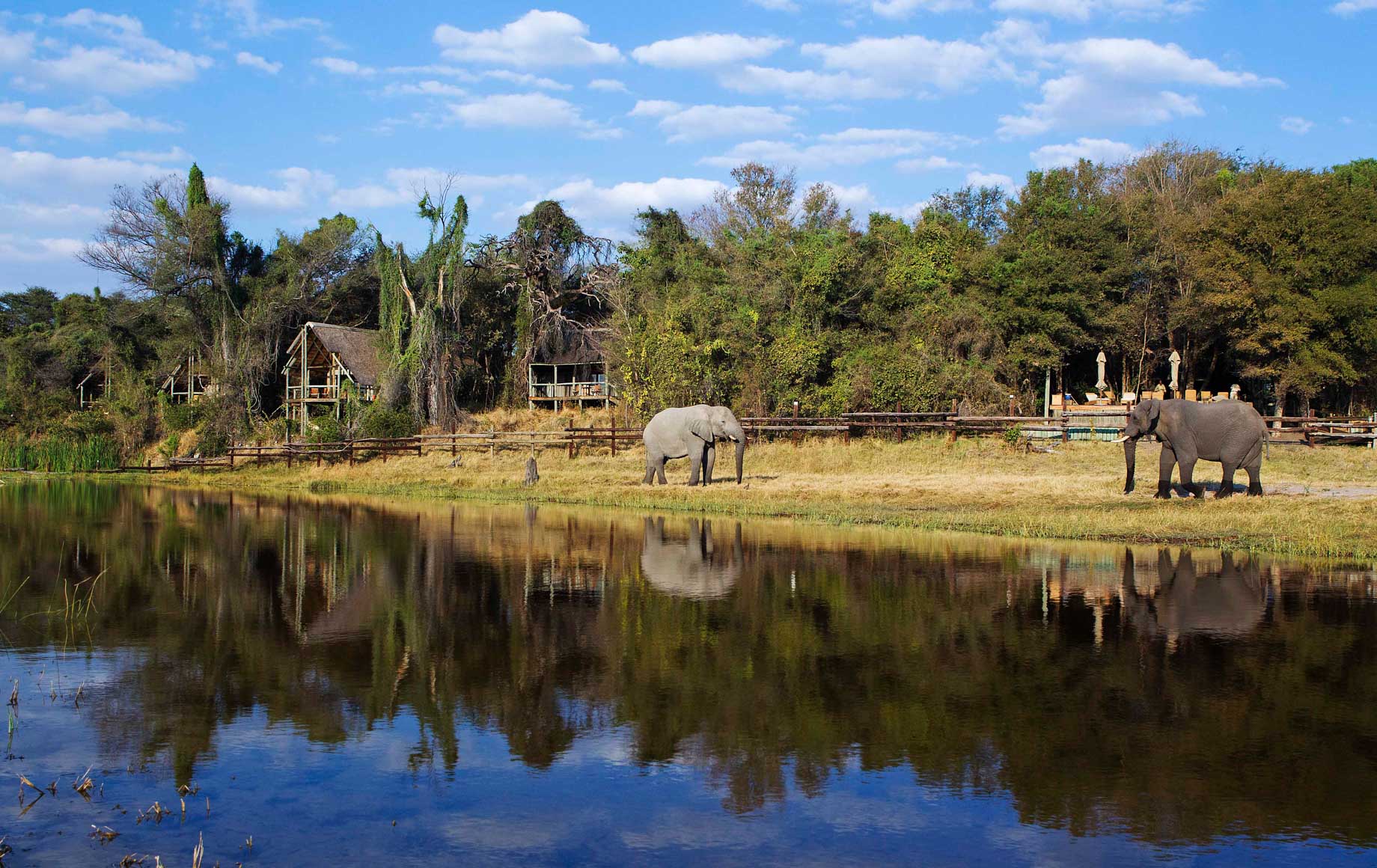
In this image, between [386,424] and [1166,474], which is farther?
[386,424]

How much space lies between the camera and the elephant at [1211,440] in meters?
21.3

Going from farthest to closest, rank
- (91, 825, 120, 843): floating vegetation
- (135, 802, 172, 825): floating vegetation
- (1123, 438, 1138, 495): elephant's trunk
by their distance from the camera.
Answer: (1123, 438, 1138, 495): elephant's trunk < (135, 802, 172, 825): floating vegetation < (91, 825, 120, 843): floating vegetation

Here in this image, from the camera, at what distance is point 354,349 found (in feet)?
164

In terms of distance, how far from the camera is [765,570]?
1462 centimetres

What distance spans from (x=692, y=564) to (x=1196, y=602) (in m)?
6.55

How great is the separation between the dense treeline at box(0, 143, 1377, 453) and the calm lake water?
2372cm

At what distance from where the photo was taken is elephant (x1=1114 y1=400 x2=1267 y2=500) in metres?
21.3

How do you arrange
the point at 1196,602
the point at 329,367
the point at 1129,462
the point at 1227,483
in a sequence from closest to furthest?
the point at 1196,602 → the point at 1227,483 → the point at 1129,462 → the point at 329,367

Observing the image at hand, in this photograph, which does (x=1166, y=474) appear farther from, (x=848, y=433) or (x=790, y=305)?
(x=790, y=305)

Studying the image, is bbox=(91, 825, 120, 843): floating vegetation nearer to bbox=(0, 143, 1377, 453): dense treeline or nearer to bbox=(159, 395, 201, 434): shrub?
bbox=(0, 143, 1377, 453): dense treeline

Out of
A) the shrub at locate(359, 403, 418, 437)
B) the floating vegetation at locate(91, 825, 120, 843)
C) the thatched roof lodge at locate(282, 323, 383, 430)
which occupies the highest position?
the thatched roof lodge at locate(282, 323, 383, 430)

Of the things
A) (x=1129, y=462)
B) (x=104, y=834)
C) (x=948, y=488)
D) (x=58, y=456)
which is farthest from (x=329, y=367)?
(x=104, y=834)

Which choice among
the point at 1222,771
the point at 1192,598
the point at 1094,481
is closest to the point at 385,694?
the point at 1222,771

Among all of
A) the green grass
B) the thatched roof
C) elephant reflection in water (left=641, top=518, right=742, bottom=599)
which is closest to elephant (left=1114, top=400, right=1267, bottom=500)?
elephant reflection in water (left=641, top=518, right=742, bottom=599)
